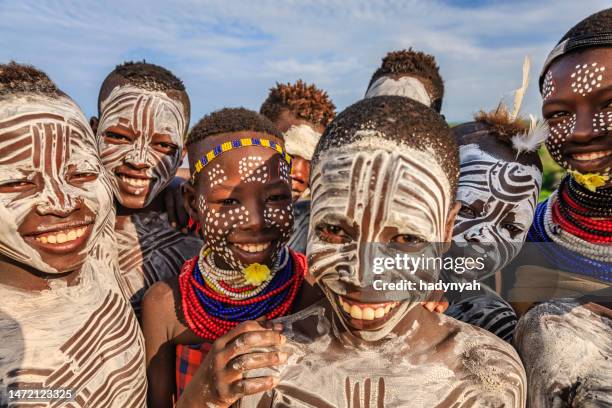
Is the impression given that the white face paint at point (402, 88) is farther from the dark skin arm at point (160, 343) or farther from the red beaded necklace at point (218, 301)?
the dark skin arm at point (160, 343)

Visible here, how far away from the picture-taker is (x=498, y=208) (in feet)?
7.67

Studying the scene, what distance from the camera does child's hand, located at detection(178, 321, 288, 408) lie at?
5.66ft

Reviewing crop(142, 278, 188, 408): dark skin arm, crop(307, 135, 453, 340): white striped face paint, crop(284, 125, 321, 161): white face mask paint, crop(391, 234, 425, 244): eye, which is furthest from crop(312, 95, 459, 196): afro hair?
crop(284, 125, 321, 161): white face mask paint

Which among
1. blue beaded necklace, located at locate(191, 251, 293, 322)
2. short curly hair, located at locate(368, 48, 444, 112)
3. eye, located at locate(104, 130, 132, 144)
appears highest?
short curly hair, located at locate(368, 48, 444, 112)

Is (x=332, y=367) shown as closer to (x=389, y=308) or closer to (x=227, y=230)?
(x=389, y=308)

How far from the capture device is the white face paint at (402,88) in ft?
11.6

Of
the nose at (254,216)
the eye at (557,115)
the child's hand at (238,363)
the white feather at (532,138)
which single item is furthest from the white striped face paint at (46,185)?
the eye at (557,115)

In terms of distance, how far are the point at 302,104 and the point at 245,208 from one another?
59.9 inches

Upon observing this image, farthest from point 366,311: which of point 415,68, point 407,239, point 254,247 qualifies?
point 415,68

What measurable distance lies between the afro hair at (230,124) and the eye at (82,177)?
0.61 m

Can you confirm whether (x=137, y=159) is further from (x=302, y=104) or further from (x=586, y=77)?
(x=586, y=77)

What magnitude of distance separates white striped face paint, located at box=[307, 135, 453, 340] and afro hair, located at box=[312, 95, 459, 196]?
1.1 inches

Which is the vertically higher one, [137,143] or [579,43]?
Answer: [579,43]

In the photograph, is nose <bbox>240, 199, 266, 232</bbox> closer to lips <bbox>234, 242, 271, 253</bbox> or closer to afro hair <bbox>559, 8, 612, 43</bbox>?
lips <bbox>234, 242, 271, 253</bbox>
